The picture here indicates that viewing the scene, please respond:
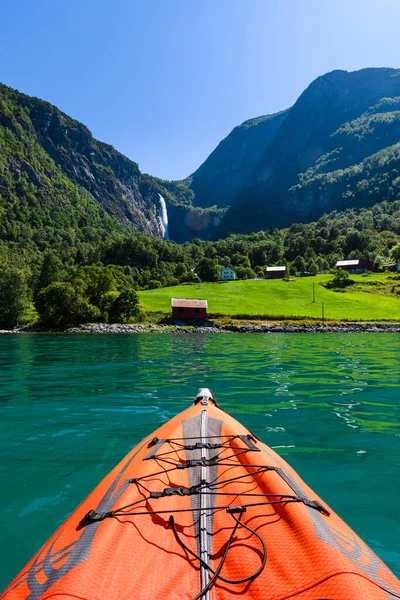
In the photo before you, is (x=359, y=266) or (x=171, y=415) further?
(x=359, y=266)

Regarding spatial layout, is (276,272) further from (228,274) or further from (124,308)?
(124,308)

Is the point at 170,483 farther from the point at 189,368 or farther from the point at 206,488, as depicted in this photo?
the point at 189,368

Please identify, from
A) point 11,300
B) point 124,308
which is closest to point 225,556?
point 124,308

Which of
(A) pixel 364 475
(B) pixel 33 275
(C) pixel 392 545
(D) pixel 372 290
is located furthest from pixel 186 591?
(B) pixel 33 275

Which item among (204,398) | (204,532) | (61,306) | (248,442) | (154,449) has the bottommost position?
(61,306)

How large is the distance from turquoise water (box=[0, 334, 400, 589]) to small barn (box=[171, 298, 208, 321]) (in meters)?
46.8

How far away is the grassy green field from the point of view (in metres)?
70.1

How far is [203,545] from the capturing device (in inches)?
131

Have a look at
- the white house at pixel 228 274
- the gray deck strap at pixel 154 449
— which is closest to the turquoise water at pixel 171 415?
the gray deck strap at pixel 154 449

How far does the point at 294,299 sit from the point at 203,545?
83047 millimetres

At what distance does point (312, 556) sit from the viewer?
298 cm

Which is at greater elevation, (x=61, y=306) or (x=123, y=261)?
(x=123, y=261)

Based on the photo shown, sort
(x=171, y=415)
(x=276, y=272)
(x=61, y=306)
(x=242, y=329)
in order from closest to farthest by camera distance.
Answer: (x=171, y=415) → (x=61, y=306) → (x=242, y=329) → (x=276, y=272)

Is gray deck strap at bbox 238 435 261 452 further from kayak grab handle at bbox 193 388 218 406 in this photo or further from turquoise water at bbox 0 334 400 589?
kayak grab handle at bbox 193 388 218 406
